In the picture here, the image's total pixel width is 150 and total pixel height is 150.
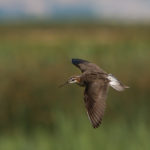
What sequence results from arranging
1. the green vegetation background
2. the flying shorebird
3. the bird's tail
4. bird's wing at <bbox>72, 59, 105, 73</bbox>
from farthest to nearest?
1. the green vegetation background
2. bird's wing at <bbox>72, 59, 105, 73</bbox>
3. the bird's tail
4. the flying shorebird

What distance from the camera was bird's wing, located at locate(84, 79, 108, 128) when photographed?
3.10 metres

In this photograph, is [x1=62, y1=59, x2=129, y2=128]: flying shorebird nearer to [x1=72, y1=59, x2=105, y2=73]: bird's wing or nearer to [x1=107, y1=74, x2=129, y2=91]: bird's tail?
[x1=107, y1=74, x2=129, y2=91]: bird's tail

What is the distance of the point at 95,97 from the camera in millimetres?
3234

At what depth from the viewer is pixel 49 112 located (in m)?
6.68

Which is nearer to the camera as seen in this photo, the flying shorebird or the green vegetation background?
the flying shorebird

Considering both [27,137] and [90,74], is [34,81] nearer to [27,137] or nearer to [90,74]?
[27,137]

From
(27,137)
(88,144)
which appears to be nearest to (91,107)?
(88,144)

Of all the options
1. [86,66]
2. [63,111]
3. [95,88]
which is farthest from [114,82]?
[63,111]

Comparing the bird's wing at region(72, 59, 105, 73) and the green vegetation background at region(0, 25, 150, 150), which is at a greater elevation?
the bird's wing at region(72, 59, 105, 73)

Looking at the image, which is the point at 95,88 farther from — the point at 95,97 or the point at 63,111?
the point at 63,111

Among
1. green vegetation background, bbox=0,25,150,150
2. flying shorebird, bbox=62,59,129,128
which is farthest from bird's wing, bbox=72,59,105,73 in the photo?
green vegetation background, bbox=0,25,150,150

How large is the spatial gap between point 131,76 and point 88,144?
255cm

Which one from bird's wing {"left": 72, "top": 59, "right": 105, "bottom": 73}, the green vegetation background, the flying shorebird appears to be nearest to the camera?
the flying shorebird

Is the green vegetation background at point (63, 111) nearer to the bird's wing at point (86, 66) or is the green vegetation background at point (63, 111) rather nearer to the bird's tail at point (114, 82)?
the bird's wing at point (86, 66)
